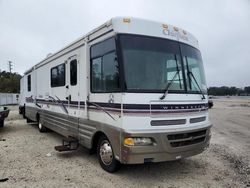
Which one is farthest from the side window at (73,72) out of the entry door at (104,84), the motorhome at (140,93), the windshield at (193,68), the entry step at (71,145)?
the windshield at (193,68)

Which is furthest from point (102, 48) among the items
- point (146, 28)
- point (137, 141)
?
point (137, 141)

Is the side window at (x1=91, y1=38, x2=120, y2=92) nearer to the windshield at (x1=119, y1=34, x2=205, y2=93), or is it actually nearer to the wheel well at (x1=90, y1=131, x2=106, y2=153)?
the windshield at (x1=119, y1=34, x2=205, y2=93)

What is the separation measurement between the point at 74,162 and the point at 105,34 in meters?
3.07

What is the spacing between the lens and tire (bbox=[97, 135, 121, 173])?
516 cm

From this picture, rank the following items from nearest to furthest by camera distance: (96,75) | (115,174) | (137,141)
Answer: (137,141) < (115,174) < (96,75)

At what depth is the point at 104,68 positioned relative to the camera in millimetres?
5277

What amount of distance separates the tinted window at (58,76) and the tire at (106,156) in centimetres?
273

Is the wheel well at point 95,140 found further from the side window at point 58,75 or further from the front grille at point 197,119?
the side window at point 58,75

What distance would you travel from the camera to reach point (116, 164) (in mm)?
5129

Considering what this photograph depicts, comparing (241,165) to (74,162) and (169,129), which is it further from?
(74,162)

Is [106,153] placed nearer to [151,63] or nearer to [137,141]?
[137,141]

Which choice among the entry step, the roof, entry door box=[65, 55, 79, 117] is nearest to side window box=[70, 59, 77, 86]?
entry door box=[65, 55, 79, 117]

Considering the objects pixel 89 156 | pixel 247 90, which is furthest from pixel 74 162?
pixel 247 90

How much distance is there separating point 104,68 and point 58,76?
321 centimetres
